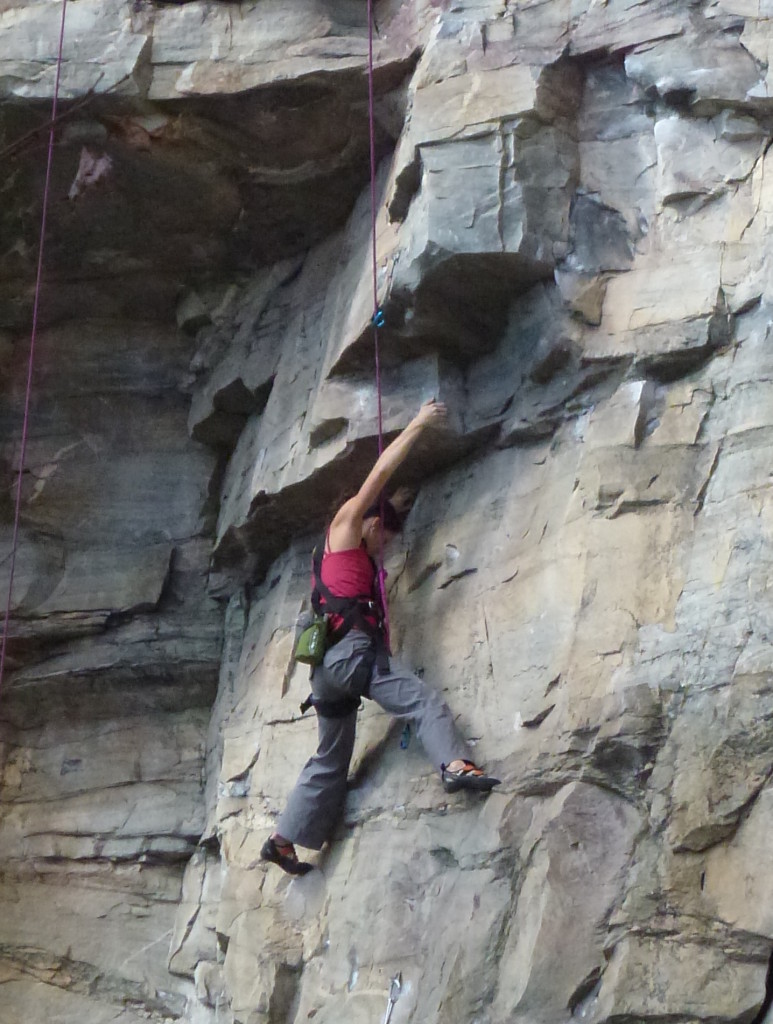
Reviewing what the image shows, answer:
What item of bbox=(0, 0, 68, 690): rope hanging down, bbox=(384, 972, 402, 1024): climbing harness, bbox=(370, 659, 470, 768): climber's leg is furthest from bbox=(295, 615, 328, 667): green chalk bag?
bbox=(0, 0, 68, 690): rope hanging down

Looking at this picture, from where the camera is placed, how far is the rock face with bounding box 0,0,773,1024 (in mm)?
6000

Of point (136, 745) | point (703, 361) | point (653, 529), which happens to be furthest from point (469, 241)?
point (136, 745)

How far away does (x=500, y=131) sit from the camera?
754 cm

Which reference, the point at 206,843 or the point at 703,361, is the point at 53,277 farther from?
the point at 703,361

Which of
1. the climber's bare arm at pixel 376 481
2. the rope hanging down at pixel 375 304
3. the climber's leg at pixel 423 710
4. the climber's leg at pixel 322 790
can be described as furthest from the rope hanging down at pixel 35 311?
the climber's leg at pixel 423 710

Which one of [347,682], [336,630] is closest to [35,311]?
[336,630]

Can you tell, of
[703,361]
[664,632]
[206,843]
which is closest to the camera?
[664,632]

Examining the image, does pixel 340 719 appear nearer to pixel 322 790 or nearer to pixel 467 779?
pixel 322 790

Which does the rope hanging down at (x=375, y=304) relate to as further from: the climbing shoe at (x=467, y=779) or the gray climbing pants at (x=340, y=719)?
the climbing shoe at (x=467, y=779)

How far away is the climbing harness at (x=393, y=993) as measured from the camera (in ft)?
20.4

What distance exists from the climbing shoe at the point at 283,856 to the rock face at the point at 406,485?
12 cm

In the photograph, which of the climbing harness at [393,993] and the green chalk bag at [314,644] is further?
the green chalk bag at [314,644]

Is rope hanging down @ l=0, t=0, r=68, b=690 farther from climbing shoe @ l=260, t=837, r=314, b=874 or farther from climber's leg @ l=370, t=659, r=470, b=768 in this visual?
climber's leg @ l=370, t=659, r=470, b=768

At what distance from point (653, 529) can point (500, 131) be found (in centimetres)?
260
